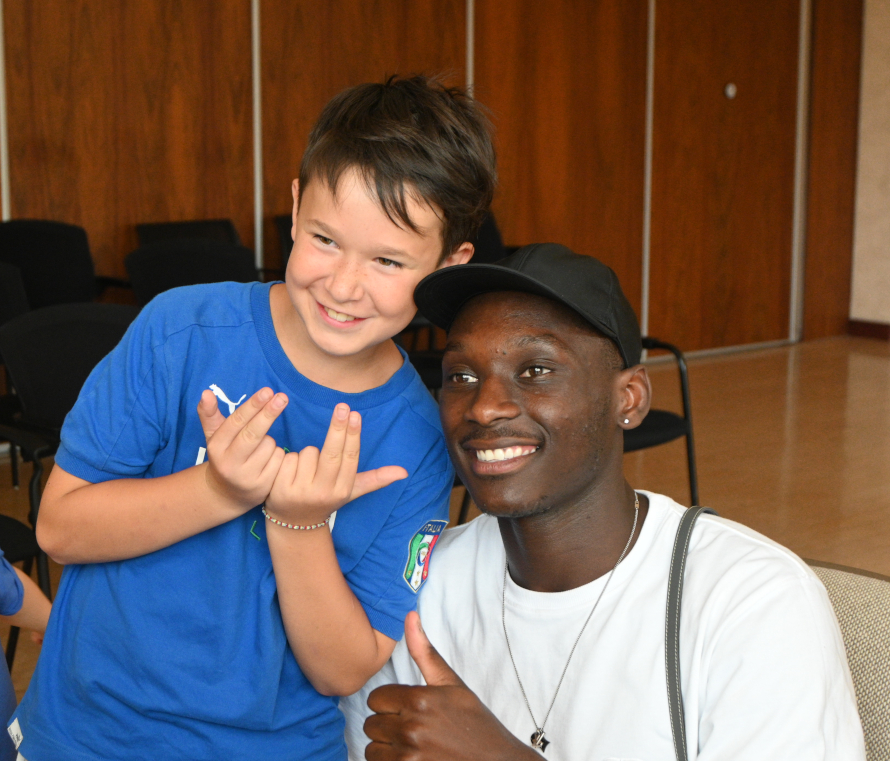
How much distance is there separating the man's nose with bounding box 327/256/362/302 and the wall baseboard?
786 cm

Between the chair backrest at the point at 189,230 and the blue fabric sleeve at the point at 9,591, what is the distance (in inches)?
131

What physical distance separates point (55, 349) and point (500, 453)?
1907mm

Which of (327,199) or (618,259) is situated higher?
(327,199)

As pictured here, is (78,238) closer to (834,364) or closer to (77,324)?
(77,324)

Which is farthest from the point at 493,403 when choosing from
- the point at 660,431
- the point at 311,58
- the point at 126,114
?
the point at 311,58

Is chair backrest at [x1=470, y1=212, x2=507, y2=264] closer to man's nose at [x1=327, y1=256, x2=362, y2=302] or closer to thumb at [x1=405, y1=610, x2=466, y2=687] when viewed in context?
man's nose at [x1=327, y1=256, x2=362, y2=302]

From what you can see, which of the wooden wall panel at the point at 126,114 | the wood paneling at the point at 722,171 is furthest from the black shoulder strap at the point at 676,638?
the wood paneling at the point at 722,171

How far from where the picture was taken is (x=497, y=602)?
1287 millimetres

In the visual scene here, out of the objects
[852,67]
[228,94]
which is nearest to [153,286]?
[228,94]

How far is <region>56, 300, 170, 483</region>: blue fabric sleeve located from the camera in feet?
3.84

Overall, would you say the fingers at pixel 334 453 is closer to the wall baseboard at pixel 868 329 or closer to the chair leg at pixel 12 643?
the chair leg at pixel 12 643

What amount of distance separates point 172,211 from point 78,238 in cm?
84

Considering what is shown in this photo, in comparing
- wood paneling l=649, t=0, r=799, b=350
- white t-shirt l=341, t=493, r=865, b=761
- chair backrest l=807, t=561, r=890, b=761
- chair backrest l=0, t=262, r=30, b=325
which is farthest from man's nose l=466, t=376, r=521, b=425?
wood paneling l=649, t=0, r=799, b=350

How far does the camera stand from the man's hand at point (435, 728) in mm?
997
